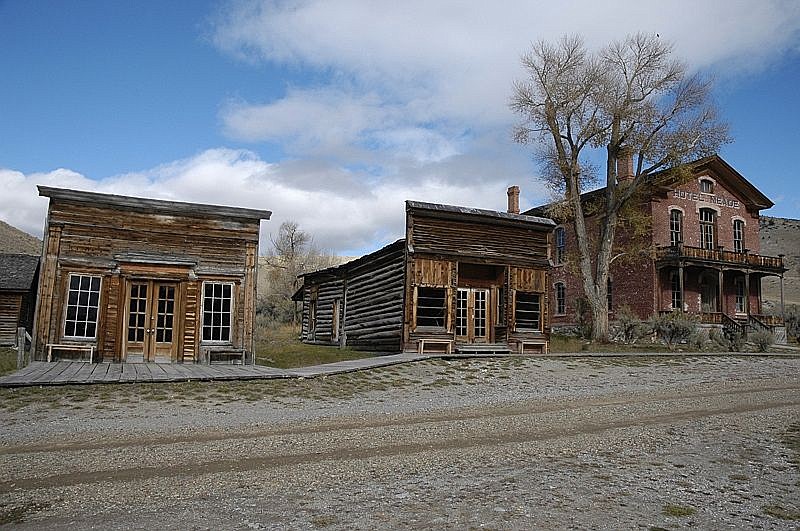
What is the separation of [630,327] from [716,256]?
721cm

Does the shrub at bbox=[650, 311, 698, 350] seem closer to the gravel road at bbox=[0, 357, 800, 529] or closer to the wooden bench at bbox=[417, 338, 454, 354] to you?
the wooden bench at bbox=[417, 338, 454, 354]

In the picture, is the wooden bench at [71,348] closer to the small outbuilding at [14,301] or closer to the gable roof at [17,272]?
the small outbuilding at [14,301]

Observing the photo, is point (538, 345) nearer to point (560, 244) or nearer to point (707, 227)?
point (560, 244)

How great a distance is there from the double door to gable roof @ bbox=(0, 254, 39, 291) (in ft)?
→ 43.5

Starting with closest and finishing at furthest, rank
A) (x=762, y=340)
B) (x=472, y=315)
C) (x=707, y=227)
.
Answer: (x=472, y=315) < (x=762, y=340) < (x=707, y=227)

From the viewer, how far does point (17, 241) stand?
65.2 metres

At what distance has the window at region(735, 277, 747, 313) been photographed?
35156 mm

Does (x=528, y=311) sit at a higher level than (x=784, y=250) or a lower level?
lower

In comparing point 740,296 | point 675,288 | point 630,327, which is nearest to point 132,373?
point 630,327

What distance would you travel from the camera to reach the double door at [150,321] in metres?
16.6

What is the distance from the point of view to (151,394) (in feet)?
36.2

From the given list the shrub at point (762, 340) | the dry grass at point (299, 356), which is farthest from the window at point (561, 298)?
the dry grass at point (299, 356)

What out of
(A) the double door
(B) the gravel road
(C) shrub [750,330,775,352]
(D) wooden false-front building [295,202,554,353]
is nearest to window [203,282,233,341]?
(A) the double door

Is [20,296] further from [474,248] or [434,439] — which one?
[434,439]
